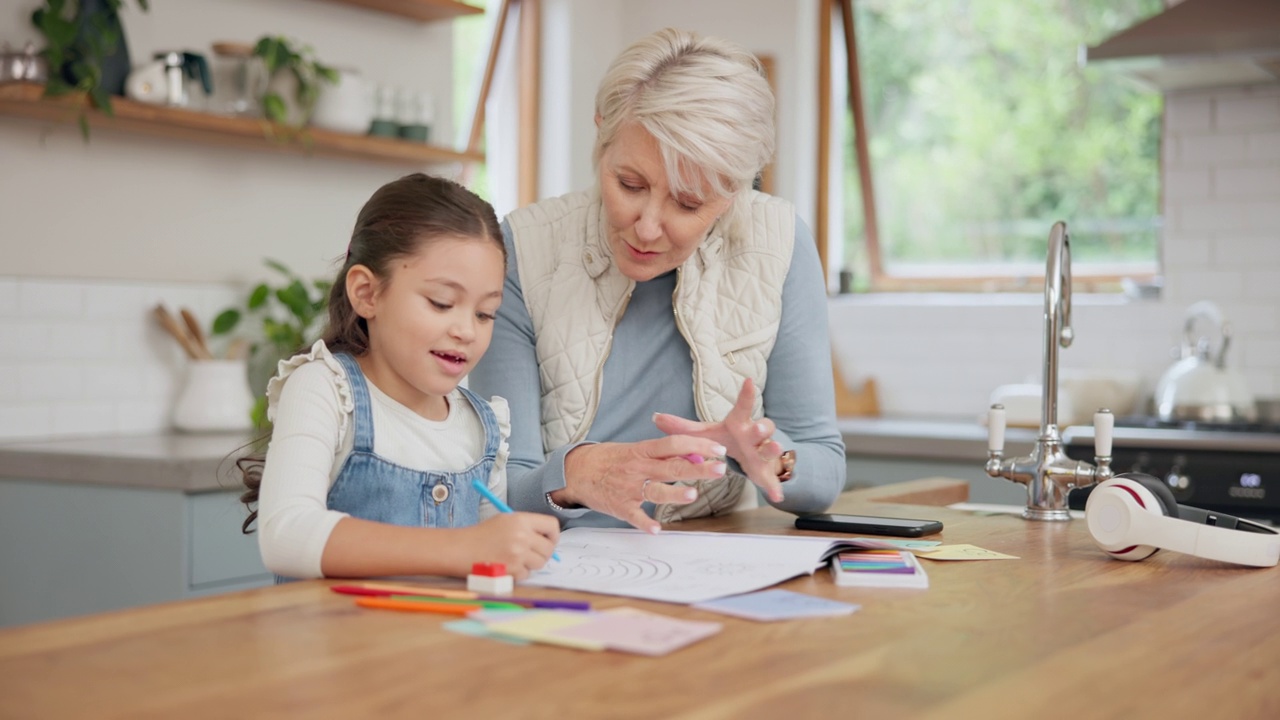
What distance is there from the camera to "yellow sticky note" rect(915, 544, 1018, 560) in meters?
1.50

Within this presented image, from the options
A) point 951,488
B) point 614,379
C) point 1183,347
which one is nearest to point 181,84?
point 614,379

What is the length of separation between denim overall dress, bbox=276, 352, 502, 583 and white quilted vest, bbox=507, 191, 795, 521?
30 centimetres

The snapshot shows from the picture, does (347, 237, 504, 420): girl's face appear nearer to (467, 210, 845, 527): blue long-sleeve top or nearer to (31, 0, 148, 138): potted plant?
(467, 210, 845, 527): blue long-sleeve top

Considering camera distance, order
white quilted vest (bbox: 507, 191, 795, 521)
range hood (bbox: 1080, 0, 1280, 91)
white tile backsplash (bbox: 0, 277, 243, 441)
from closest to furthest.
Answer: white quilted vest (bbox: 507, 191, 795, 521) < white tile backsplash (bbox: 0, 277, 243, 441) < range hood (bbox: 1080, 0, 1280, 91)

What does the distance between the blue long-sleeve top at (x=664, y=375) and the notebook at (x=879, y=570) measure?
397 mm

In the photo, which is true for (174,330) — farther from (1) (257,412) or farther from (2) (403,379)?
(2) (403,379)

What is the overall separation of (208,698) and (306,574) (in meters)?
0.44

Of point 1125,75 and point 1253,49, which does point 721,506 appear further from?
point 1125,75

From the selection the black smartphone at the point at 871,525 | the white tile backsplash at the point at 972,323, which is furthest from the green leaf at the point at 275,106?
the black smartphone at the point at 871,525

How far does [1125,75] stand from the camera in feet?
12.3

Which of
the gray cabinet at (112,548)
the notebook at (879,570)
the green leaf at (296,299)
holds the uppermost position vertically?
the green leaf at (296,299)

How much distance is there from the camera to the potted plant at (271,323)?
3.42 m

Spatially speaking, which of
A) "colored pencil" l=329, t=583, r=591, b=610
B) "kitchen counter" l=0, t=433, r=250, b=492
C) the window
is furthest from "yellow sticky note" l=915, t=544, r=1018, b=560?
the window

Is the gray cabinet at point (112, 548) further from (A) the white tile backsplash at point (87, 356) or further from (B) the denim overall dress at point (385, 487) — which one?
(B) the denim overall dress at point (385, 487)
